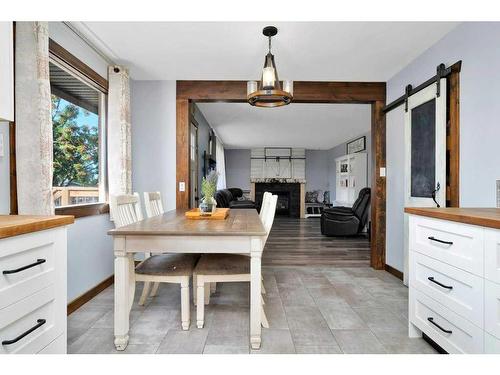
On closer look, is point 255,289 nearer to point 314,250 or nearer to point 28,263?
point 28,263

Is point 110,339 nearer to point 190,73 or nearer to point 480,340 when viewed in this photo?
point 480,340

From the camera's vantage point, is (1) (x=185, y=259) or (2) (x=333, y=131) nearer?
(1) (x=185, y=259)

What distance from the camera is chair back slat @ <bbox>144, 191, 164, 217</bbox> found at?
8.66 ft

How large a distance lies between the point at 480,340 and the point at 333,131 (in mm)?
6253

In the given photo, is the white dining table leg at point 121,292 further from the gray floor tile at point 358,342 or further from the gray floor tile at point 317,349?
the gray floor tile at point 358,342

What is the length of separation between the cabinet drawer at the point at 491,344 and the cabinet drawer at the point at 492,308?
2cm

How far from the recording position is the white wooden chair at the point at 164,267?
74.7 inches

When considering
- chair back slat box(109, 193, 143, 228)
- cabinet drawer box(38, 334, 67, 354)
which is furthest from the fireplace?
cabinet drawer box(38, 334, 67, 354)

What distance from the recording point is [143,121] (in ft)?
11.5

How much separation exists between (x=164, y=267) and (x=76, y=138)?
60.3 inches

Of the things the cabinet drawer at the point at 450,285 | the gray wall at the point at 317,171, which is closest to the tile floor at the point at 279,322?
the cabinet drawer at the point at 450,285

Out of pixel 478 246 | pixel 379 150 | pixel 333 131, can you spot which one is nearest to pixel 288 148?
pixel 333 131

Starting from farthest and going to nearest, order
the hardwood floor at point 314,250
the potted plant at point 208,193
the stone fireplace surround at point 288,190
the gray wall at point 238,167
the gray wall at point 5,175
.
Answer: the gray wall at point 238,167 → the stone fireplace surround at point 288,190 → the hardwood floor at point 314,250 → the potted plant at point 208,193 → the gray wall at point 5,175

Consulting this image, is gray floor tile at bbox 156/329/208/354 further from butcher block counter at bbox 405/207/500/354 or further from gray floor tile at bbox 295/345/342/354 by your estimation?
butcher block counter at bbox 405/207/500/354
